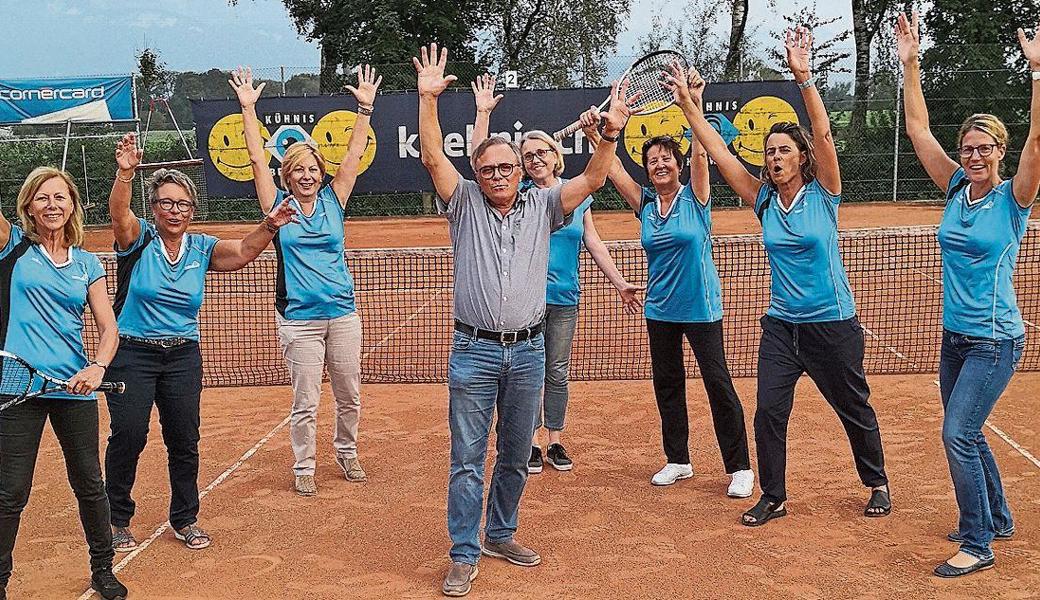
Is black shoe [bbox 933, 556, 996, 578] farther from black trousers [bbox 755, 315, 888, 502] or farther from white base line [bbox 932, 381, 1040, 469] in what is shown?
white base line [bbox 932, 381, 1040, 469]

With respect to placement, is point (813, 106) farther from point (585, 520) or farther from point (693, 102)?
point (585, 520)

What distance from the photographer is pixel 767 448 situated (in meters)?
5.68

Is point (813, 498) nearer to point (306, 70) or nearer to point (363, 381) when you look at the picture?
point (363, 381)

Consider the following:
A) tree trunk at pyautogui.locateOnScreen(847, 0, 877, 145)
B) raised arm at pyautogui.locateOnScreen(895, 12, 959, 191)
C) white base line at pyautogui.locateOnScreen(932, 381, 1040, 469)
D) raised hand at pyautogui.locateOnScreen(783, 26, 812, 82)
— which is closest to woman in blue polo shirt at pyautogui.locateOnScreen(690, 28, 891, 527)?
raised hand at pyautogui.locateOnScreen(783, 26, 812, 82)

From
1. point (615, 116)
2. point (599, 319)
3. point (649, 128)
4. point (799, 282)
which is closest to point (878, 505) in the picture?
point (799, 282)

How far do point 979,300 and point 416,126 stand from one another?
15815 mm

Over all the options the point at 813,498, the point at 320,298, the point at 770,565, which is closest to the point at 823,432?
the point at 813,498

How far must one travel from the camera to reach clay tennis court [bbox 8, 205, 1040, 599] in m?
5.02

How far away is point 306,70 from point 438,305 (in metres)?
11.1

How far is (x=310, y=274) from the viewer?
20.1ft

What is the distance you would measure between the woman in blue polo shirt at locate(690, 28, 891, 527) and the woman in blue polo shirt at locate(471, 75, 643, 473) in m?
0.91

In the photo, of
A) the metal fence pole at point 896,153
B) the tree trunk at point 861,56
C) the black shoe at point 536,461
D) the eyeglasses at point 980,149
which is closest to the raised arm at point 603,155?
the eyeglasses at point 980,149

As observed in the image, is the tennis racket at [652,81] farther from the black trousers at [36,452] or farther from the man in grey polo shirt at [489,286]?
the black trousers at [36,452]

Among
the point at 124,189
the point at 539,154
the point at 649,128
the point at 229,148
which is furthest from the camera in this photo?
the point at 229,148
